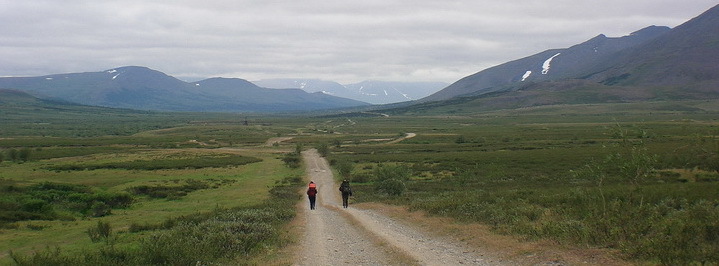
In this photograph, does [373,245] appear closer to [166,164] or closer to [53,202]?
[53,202]

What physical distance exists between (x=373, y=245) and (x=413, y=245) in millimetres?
1493

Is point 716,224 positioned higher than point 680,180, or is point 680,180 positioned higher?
point 716,224

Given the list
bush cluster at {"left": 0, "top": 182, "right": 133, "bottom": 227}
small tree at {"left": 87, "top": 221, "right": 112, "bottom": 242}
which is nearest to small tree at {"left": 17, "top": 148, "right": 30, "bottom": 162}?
bush cluster at {"left": 0, "top": 182, "right": 133, "bottom": 227}

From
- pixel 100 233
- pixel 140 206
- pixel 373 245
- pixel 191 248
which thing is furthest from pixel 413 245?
pixel 140 206

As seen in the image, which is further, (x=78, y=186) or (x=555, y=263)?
(x=78, y=186)

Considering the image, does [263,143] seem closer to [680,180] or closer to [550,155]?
[550,155]

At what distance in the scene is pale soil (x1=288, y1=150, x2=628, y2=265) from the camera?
15.6m

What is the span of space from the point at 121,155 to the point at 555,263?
3726 inches

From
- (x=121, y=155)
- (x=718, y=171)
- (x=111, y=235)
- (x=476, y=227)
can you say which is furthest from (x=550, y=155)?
(x=121, y=155)

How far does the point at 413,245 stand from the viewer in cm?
1859

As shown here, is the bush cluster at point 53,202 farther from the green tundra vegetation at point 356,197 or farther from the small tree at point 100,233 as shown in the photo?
the small tree at point 100,233

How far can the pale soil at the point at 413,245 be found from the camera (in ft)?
51.2

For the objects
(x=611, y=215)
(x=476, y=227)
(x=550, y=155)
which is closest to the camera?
Result: (x=611, y=215)

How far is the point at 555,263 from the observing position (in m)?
14.7
